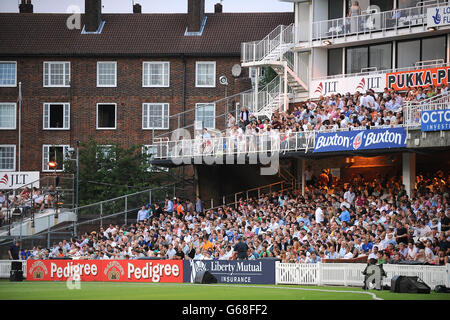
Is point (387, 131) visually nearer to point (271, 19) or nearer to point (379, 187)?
point (379, 187)

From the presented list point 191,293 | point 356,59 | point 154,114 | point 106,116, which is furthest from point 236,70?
point 191,293

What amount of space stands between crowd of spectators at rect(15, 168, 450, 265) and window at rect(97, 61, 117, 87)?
15129mm

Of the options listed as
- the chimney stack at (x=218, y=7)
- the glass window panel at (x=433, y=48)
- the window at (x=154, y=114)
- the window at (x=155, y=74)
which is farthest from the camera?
the chimney stack at (x=218, y=7)

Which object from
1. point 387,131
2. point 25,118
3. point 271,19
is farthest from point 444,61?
point 25,118

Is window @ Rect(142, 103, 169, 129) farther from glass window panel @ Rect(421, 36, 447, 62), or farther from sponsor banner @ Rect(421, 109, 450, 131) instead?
sponsor banner @ Rect(421, 109, 450, 131)

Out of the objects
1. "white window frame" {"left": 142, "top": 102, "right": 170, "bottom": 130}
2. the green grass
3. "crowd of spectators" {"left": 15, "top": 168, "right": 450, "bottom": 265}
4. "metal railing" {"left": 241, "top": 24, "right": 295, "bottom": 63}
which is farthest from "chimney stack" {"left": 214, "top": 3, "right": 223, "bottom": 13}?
the green grass

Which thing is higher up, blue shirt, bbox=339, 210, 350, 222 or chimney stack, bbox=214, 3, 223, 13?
chimney stack, bbox=214, 3, 223, 13

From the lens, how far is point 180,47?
5600cm

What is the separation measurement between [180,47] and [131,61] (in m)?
3.45

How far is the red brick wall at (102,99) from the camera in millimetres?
55906

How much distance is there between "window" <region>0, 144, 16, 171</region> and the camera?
5656cm

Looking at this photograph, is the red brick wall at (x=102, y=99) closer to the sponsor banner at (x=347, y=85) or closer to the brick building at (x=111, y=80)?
the brick building at (x=111, y=80)

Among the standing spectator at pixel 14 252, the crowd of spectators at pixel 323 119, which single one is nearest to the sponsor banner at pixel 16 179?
the standing spectator at pixel 14 252

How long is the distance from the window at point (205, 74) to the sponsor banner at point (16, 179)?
1329 centimetres
